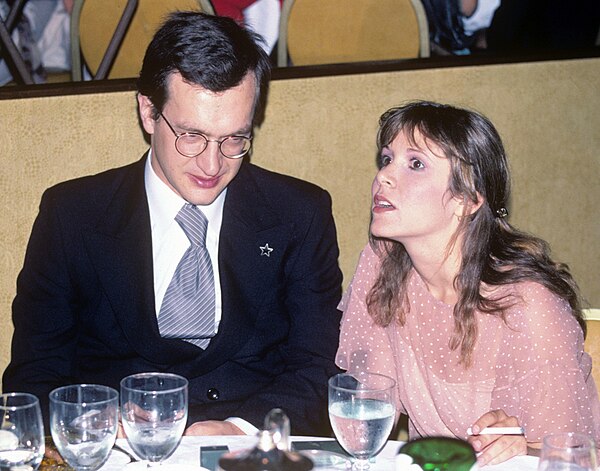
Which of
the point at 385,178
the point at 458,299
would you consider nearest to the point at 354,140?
the point at 385,178

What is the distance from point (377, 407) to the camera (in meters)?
1.47

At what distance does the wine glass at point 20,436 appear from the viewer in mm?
1390

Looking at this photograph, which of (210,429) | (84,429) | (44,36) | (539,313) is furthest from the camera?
(44,36)

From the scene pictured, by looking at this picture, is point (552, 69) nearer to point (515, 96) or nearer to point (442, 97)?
point (515, 96)

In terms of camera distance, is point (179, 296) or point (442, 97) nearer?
point (179, 296)

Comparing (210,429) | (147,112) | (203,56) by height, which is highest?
(203,56)

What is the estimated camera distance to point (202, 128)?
2242 millimetres

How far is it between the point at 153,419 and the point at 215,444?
0.28 meters

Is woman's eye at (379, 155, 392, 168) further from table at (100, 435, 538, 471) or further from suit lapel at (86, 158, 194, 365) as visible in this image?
table at (100, 435, 538, 471)

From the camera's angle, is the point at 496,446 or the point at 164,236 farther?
the point at 164,236

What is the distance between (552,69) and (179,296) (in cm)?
182

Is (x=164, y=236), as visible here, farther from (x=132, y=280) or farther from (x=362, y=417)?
(x=362, y=417)

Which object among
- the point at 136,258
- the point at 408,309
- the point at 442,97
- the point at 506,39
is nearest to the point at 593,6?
the point at 506,39

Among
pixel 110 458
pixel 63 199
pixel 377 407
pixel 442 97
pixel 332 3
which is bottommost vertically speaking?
pixel 110 458
